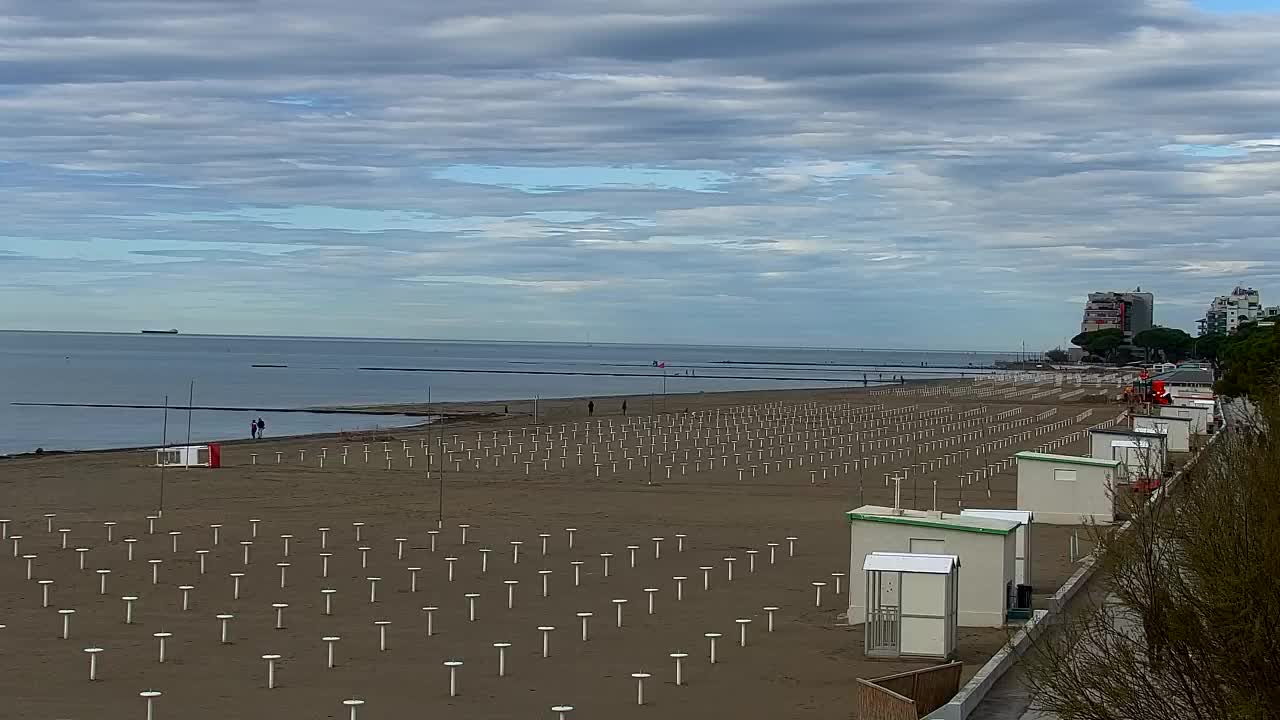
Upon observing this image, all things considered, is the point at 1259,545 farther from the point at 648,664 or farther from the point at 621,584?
the point at 621,584

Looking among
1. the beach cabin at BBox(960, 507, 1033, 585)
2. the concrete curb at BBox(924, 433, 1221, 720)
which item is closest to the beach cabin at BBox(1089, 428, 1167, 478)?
the beach cabin at BBox(960, 507, 1033, 585)

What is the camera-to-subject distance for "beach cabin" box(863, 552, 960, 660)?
768 inches

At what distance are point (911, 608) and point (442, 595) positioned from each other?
8111 millimetres

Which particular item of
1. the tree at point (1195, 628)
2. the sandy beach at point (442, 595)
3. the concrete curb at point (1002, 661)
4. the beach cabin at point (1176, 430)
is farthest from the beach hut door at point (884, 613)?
the beach cabin at point (1176, 430)

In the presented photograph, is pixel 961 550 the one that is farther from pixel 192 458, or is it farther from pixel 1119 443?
pixel 192 458

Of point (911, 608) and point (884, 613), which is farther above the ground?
point (911, 608)

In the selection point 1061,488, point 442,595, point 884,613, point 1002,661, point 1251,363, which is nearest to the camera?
point 1002,661

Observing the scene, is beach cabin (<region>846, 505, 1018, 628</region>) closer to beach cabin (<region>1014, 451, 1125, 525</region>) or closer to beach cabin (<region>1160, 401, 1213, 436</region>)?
beach cabin (<region>1014, 451, 1125, 525</region>)

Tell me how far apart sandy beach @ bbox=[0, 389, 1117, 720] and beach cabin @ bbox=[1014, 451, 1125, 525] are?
116 cm

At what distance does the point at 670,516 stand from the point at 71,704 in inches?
821

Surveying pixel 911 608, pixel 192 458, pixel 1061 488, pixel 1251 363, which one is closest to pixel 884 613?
pixel 911 608

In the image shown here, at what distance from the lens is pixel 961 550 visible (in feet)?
72.6

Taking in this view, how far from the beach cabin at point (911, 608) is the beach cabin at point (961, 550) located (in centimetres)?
193

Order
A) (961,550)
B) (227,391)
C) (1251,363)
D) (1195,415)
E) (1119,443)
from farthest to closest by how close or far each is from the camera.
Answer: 1. (227,391)
2. (1251,363)
3. (1195,415)
4. (1119,443)
5. (961,550)
